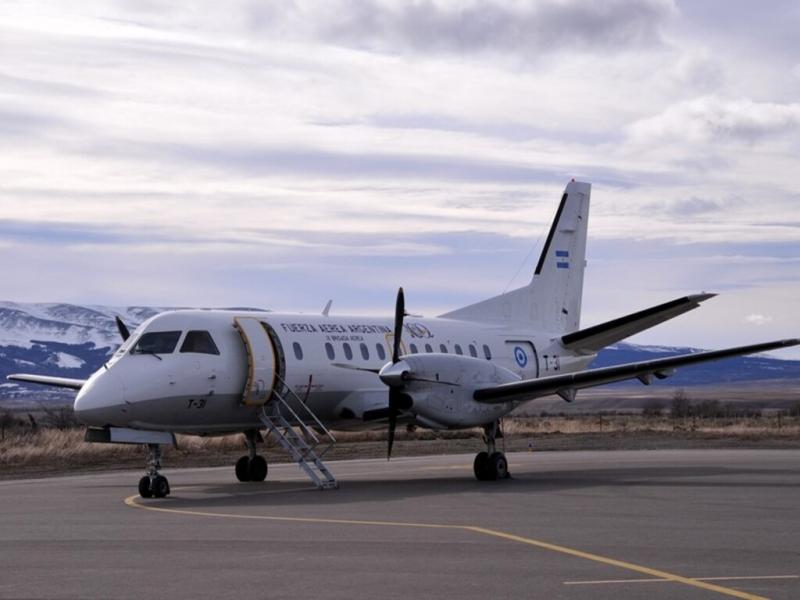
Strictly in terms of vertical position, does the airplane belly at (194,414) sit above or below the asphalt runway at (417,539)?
above

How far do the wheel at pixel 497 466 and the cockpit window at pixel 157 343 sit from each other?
6253mm

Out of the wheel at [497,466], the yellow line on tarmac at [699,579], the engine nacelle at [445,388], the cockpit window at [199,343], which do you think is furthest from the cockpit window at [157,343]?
the yellow line on tarmac at [699,579]

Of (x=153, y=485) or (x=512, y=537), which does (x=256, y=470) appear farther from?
(x=512, y=537)

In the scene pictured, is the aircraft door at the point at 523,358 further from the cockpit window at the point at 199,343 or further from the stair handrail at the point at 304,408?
the cockpit window at the point at 199,343

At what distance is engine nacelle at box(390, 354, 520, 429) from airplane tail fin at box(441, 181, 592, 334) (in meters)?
6.96

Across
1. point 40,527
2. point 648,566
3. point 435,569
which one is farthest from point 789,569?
point 40,527

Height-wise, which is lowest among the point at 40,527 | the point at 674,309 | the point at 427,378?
the point at 40,527

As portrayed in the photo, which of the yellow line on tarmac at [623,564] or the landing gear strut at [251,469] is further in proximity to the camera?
the landing gear strut at [251,469]

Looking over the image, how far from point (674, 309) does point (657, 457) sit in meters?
8.06

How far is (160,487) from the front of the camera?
2089cm

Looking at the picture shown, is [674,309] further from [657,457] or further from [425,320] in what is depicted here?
[657,457]

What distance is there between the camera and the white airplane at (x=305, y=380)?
2177 cm

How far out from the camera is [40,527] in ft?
52.8

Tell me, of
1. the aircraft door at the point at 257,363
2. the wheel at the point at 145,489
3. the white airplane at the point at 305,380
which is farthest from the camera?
the aircraft door at the point at 257,363
